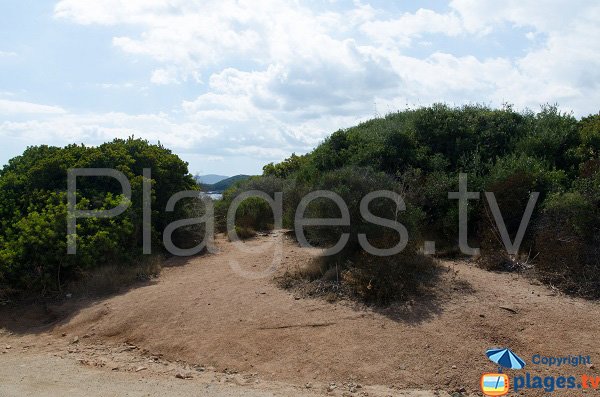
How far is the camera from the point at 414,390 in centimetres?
635

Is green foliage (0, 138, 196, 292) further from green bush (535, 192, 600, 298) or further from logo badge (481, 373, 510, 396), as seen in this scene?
green bush (535, 192, 600, 298)

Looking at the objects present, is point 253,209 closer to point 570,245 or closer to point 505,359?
point 570,245

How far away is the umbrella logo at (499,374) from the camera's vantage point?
6.21 meters

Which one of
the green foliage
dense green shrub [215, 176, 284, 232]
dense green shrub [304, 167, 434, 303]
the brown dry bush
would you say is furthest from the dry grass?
the brown dry bush

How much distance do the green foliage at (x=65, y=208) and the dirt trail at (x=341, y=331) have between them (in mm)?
1343

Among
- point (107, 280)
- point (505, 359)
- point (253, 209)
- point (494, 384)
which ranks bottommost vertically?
point (494, 384)

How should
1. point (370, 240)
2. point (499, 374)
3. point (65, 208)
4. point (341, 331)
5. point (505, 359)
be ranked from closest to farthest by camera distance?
point (499, 374), point (505, 359), point (341, 331), point (370, 240), point (65, 208)

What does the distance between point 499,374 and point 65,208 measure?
8.99 metres

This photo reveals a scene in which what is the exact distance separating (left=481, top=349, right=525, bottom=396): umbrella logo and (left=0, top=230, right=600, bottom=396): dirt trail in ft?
0.36

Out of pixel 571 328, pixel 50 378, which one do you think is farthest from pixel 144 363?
pixel 571 328

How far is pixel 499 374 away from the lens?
255 inches

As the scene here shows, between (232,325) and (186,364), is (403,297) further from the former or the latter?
(186,364)

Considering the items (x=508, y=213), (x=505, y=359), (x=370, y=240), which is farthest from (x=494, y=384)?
(x=508, y=213)

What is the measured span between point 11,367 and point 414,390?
223 inches
